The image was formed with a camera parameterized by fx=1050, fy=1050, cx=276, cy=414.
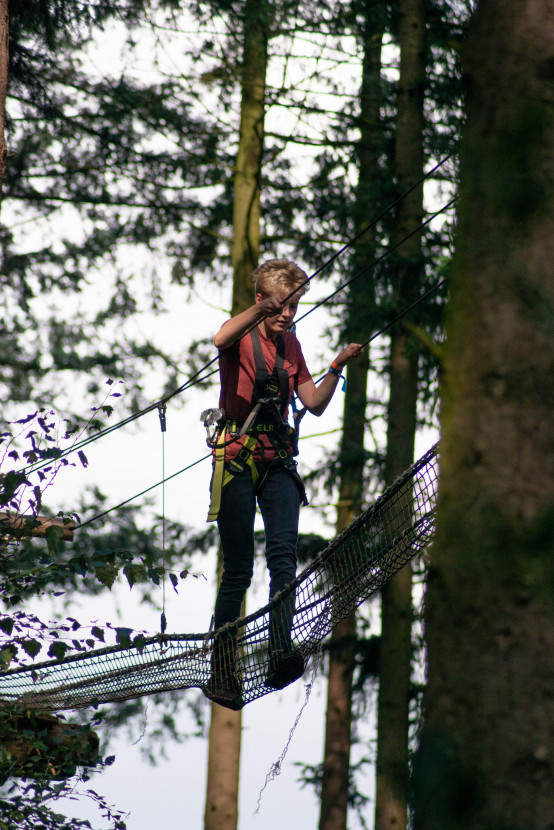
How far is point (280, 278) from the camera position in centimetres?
386

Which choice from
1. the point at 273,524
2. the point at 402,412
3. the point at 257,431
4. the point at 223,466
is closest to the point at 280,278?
the point at 257,431

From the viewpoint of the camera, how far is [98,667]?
4645 mm

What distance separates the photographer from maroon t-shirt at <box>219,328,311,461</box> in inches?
151

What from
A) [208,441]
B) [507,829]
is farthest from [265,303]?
[507,829]

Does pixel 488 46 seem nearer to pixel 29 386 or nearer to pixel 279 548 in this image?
pixel 279 548

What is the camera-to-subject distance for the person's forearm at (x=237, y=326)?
356 centimetres

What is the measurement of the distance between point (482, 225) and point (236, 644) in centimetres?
267

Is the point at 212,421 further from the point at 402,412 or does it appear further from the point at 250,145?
the point at 250,145

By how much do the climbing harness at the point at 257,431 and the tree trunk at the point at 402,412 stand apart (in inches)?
120

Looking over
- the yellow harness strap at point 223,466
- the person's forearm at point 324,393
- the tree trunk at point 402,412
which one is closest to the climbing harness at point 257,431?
the yellow harness strap at point 223,466

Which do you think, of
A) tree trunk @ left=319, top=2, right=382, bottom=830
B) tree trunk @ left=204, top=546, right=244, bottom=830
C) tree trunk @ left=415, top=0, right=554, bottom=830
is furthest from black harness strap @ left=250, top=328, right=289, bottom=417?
tree trunk @ left=204, top=546, right=244, bottom=830

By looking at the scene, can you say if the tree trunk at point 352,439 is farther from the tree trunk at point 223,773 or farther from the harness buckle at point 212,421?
the harness buckle at point 212,421

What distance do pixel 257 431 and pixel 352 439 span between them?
231 inches

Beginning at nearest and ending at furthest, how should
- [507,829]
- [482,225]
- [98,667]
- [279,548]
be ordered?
[507,829]
[482,225]
[279,548]
[98,667]
